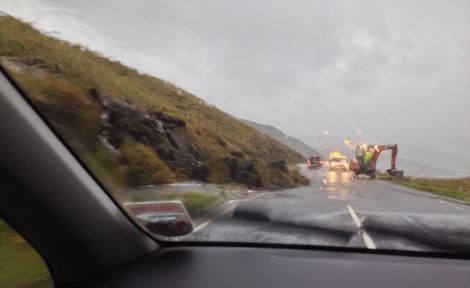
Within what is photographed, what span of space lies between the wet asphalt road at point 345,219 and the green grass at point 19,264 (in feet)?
4.66

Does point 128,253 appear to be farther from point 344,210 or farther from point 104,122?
point 344,210

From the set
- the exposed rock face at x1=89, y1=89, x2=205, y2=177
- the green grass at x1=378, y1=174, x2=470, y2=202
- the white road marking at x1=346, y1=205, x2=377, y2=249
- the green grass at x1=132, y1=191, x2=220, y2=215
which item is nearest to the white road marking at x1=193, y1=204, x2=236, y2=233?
the green grass at x1=132, y1=191, x2=220, y2=215

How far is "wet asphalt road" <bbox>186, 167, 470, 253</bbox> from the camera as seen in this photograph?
4133 mm

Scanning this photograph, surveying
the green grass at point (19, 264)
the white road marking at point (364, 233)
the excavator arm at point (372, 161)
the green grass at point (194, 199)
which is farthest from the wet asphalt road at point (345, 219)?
the green grass at point (19, 264)

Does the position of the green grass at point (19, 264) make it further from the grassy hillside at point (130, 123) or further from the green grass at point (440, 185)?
the green grass at point (440, 185)

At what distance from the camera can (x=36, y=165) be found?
10.0 feet

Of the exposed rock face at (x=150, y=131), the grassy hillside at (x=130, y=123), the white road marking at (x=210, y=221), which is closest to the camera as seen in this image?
the grassy hillside at (x=130, y=123)

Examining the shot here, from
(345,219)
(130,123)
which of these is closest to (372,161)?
(345,219)

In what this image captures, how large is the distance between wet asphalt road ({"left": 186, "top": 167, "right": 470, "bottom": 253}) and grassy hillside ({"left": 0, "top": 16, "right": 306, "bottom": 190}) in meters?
0.28

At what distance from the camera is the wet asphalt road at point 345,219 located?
4.13 meters

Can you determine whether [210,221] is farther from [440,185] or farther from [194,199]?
[440,185]

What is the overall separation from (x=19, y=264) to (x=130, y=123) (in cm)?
142

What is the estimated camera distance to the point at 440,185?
4.55m

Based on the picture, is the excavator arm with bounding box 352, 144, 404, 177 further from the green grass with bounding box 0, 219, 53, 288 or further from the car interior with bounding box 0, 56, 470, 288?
the green grass with bounding box 0, 219, 53, 288
